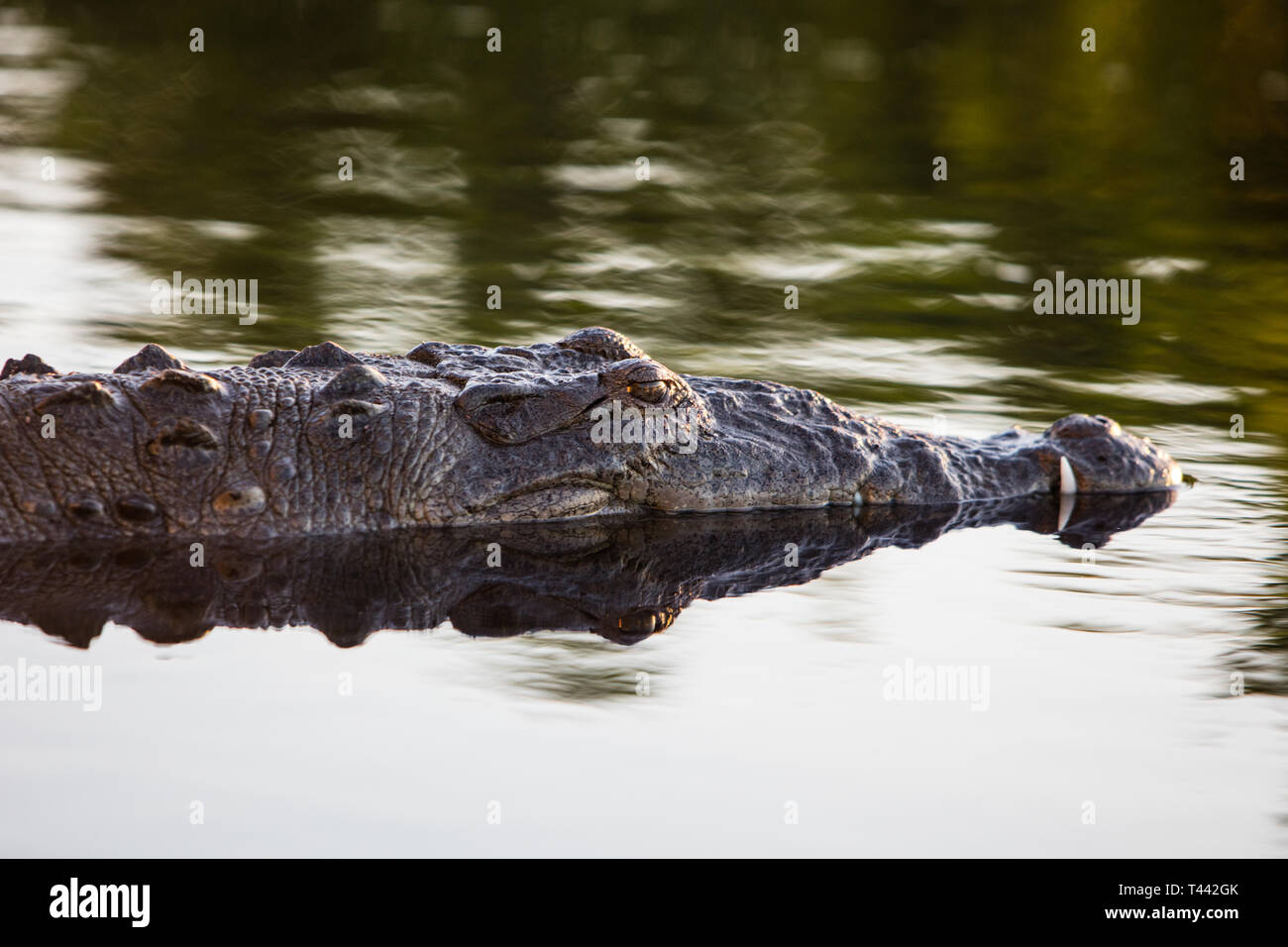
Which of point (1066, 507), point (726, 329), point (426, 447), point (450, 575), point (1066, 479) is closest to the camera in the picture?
point (450, 575)

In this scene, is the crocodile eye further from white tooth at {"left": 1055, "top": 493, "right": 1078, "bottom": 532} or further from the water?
white tooth at {"left": 1055, "top": 493, "right": 1078, "bottom": 532}

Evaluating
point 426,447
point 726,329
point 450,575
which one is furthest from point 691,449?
point 726,329

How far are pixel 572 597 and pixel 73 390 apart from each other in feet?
7.40

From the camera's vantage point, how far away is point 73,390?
678 centimetres

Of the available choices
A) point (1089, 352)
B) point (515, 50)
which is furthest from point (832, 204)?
point (515, 50)

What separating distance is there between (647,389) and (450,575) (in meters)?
1.35

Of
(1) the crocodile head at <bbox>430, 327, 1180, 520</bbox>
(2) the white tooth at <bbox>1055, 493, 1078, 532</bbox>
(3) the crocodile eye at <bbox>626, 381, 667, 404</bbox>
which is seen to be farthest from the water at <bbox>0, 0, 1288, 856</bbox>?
(3) the crocodile eye at <bbox>626, 381, 667, 404</bbox>

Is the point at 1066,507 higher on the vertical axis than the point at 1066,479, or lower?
lower

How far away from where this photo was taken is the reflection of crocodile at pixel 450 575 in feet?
20.2

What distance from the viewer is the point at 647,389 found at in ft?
24.5

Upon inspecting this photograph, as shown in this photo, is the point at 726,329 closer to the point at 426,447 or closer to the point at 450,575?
the point at 426,447

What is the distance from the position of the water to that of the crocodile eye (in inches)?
28.0

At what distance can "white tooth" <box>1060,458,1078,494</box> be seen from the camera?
8.65m

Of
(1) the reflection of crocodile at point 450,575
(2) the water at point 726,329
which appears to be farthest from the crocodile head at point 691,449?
(2) the water at point 726,329
